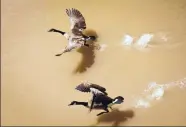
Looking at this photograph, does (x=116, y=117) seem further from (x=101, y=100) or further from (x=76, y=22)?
(x=76, y=22)

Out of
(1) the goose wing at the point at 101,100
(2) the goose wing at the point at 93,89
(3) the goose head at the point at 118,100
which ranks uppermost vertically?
(2) the goose wing at the point at 93,89

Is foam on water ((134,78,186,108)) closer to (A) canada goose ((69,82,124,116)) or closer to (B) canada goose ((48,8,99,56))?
(A) canada goose ((69,82,124,116))

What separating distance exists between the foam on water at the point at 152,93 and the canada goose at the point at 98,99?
0.15 metres

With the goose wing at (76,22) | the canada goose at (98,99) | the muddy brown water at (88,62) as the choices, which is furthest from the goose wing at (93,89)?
the goose wing at (76,22)

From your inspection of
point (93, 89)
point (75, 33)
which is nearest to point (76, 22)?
point (75, 33)

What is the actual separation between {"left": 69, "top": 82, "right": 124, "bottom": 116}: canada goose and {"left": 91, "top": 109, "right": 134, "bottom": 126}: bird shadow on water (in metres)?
0.07

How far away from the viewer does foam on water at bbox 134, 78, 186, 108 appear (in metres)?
2.06

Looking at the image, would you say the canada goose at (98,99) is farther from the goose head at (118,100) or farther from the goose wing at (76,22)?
the goose wing at (76,22)

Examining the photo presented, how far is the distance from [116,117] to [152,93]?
0.79ft

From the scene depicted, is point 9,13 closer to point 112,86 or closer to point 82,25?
point 82,25

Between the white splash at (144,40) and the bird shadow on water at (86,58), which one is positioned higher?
the white splash at (144,40)

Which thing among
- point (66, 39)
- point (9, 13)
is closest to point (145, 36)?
point (66, 39)

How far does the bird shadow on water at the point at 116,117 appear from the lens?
6.55ft

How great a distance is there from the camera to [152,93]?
210 cm
